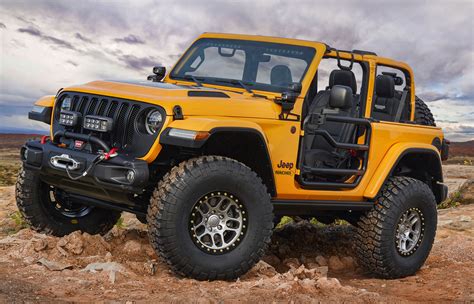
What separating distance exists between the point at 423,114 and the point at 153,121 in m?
4.16

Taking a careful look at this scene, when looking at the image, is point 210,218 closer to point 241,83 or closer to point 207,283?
point 207,283

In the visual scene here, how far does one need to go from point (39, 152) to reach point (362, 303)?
315 cm

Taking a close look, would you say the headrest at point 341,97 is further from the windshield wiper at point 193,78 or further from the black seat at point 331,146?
the windshield wiper at point 193,78

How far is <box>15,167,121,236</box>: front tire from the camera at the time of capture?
6703 mm

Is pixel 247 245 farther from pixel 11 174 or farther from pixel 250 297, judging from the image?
pixel 11 174

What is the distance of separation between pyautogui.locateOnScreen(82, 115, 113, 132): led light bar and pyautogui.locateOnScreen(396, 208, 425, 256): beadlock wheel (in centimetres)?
349

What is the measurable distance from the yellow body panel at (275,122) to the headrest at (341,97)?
300mm

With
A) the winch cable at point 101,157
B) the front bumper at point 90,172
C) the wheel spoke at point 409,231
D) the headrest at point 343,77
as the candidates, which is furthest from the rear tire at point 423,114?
the winch cable at point 101,157

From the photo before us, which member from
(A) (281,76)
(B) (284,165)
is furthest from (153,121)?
(A) (281,76)

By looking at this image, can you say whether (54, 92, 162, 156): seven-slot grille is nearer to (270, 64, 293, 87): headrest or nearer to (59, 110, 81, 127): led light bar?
(59, 110, 81, 127): led light bar

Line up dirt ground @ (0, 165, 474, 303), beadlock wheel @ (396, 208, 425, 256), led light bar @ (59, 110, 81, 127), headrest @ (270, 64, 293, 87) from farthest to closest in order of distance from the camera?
beadlock wheel @ (396, 208, 425, 256)
headrest @ (270, 64, 293, 87)
led light bar @ (59, 110, 81, 127)
dirt ground @ (0, 165, 474, 303)

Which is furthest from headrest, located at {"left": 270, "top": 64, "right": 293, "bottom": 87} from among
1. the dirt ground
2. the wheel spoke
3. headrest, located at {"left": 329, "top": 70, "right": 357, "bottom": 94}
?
the wheel spoke

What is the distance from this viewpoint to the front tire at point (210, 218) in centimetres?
520

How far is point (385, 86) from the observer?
735 cm
